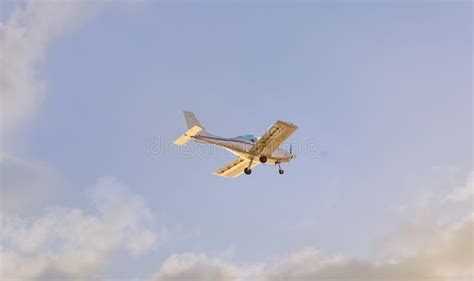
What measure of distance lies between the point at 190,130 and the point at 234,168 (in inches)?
307

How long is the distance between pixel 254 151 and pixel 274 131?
2.75m

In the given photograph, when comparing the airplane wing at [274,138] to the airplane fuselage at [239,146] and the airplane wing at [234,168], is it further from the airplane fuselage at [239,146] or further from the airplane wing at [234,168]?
the airplane wing at [234,168]

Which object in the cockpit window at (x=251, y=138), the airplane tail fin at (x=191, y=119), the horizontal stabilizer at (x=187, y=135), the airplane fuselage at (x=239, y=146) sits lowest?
the horizontal stabilizer at (x=187, y=135)

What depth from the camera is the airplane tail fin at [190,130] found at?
4791 centimetres

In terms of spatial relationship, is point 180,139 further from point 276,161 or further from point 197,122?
point 276,161

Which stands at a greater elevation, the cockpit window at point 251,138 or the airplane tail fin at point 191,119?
the airplane tail fin at point 191,119

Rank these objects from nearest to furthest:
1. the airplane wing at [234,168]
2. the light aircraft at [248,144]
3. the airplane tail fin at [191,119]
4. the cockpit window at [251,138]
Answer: the light aircraft at [248,144] → the airplane tail fin at [191,119] → the cockpit window at [251,138] → the airplane wing at [234,168]

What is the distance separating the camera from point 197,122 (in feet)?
163

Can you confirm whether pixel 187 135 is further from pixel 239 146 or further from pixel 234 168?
pixel 234 168

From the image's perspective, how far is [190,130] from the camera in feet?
157

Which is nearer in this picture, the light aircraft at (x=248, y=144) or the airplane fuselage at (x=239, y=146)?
the light aircraft at (x=248, y=144)

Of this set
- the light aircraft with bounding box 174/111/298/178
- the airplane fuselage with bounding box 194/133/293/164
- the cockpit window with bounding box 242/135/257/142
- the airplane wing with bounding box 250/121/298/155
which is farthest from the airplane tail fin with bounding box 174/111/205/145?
the airplane wing with bounding box 250/121/298/155

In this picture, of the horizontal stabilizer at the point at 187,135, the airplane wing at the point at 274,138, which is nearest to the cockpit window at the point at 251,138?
the airplane wing at the point at 274,138

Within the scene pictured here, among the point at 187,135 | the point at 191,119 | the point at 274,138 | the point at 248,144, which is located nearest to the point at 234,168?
the point at 248,144
